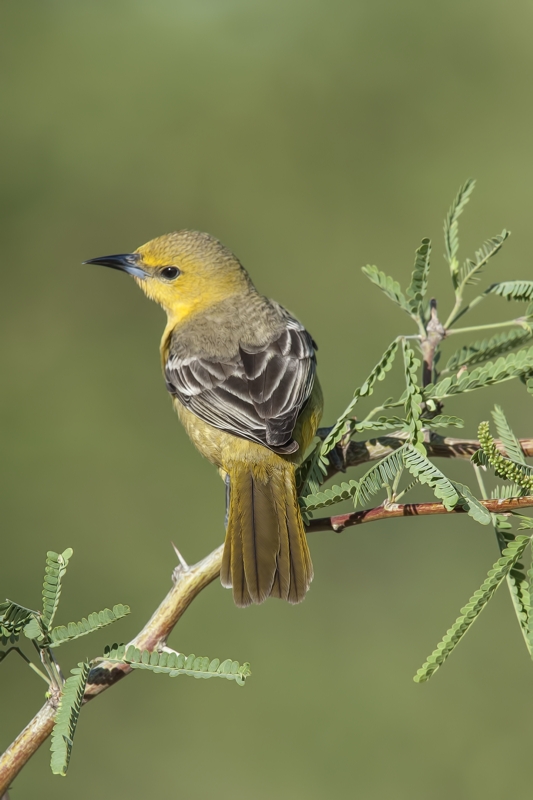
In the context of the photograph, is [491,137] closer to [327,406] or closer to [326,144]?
[326,144]

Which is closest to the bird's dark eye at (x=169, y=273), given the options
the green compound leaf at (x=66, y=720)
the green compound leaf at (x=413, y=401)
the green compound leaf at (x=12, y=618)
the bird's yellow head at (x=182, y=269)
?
the bird's yellow head at (x=182, y=269)

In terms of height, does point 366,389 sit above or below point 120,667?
above

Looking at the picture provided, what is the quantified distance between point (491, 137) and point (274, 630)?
6.16 m

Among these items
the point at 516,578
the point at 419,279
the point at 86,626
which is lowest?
the point at 516,578

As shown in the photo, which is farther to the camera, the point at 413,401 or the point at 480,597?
the point at 413,401

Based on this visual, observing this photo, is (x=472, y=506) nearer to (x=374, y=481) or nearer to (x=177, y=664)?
(x=374, y=481)

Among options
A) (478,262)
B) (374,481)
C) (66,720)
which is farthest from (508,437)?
(66,720)

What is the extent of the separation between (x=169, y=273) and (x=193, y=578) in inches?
105

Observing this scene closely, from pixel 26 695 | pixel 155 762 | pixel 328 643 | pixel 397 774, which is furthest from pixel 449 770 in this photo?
pixel 26 695

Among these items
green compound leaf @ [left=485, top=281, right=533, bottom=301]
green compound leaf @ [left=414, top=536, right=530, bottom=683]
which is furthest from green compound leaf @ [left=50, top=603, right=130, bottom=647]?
green compound leaf @ [left=485, top=281, right=533, bottom=301]

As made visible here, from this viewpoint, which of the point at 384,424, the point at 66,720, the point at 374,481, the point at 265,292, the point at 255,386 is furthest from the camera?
the point at 265,292

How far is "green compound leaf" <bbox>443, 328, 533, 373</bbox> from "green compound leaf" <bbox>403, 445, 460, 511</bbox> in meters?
0.63

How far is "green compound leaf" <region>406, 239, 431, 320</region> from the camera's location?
2758 millimetres

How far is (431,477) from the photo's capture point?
2.26 meters
